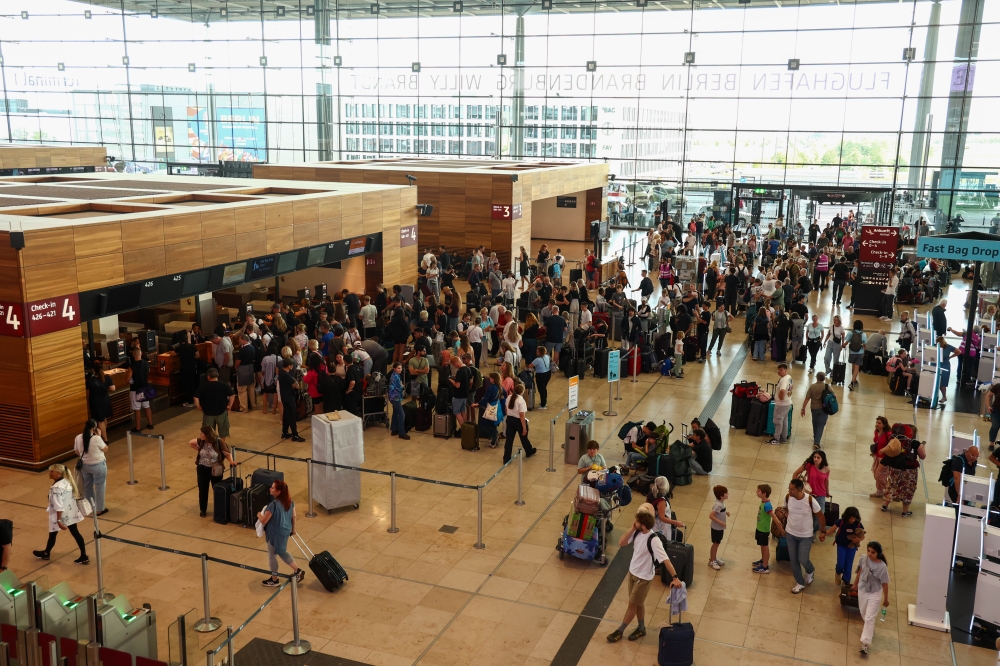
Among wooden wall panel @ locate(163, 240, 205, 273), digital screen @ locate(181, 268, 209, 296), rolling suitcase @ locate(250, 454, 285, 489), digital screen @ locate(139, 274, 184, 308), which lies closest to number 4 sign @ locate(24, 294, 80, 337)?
digital screen @ locate(139, 274, 184, 308)

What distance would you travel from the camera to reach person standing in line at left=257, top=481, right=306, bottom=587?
8.74 meters

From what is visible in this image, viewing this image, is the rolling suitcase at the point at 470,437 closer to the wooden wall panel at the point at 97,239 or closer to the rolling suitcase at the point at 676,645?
the rolling suitcase at the point at 676,645

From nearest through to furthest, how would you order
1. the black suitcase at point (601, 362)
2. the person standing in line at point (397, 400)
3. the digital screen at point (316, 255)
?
the person standing in line at point (397, 400), the black suitcase at point (601, 362), the digital screen at point (316, 255)

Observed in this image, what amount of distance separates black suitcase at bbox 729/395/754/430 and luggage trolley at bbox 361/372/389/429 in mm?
5963

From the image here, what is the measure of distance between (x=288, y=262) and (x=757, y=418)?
10.6 meters

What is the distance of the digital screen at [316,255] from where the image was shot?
1989 centimetres

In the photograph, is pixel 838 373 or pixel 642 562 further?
pixel 838 373

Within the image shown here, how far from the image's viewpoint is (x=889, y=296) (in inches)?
943

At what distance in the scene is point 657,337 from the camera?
18656 millimetres

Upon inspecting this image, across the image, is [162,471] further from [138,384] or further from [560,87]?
[560,87]

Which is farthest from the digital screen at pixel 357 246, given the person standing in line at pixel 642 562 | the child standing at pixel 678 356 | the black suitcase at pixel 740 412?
the person standing in line at pixel 642 562

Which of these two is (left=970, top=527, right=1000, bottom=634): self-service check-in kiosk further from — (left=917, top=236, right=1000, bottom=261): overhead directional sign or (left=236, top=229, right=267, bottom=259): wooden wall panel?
(left=236, top=229, right=267, bottom=259): wooden wall panel

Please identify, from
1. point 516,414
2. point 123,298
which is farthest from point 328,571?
point 123,298

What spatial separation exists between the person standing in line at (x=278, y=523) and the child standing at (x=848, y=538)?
568cm
